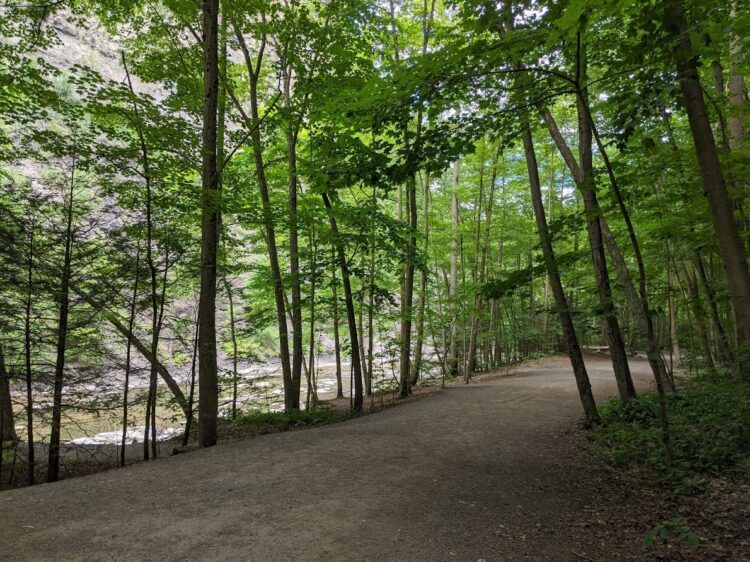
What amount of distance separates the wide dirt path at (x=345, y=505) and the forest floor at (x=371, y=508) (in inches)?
0.6

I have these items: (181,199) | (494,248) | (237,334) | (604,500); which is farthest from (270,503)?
(494,248)

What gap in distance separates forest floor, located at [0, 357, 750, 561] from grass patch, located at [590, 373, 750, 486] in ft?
1.11

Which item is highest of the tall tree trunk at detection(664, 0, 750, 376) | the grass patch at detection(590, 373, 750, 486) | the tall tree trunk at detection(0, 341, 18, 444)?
the tall tree trunk at detection(664, 0, 750, 376)

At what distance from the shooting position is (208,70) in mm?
7281

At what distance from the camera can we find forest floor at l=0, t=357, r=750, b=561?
3.10 metres

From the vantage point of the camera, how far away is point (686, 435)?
5.15 m

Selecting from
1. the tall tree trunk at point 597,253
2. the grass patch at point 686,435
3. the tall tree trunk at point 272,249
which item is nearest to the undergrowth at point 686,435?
the grass patch at point 686,435

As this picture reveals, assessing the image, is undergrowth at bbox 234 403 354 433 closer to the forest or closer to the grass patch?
the forest

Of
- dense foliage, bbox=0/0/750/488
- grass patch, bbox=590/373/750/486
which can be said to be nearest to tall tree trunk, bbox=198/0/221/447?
dense foliage, bbox=0/0/750/488

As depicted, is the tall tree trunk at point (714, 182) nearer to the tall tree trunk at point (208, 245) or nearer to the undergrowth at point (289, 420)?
the tall tree trunk at point (208, 245)

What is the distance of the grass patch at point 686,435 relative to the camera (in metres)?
4.40

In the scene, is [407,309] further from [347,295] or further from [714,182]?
[714,182]

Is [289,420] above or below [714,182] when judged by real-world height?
below

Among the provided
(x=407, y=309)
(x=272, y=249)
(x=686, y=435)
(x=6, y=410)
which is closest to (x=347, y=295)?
(x=407, y=309)
